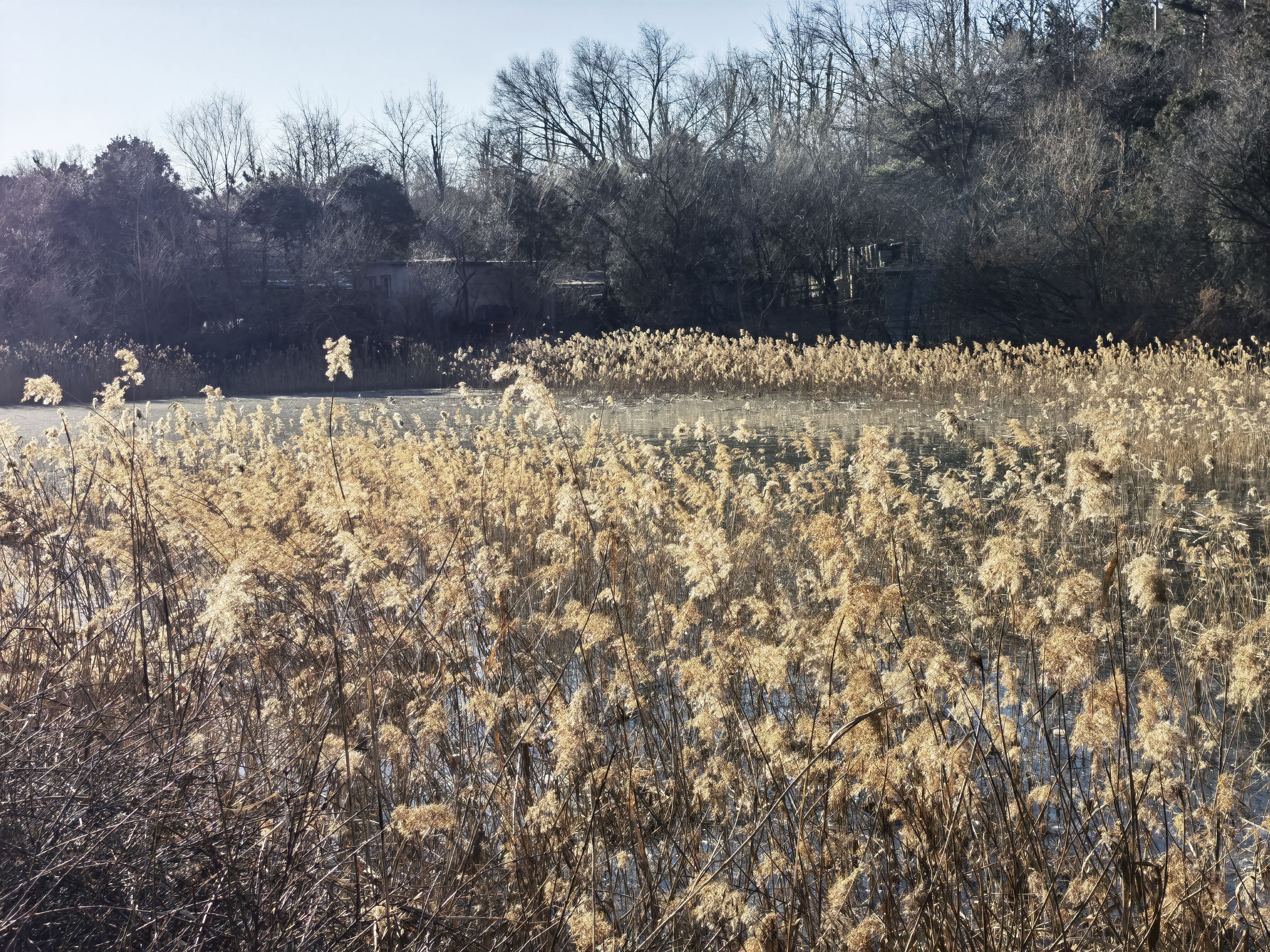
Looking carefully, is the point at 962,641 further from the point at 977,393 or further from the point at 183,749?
the point at 977,393

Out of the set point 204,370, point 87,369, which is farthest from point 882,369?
point 204,370

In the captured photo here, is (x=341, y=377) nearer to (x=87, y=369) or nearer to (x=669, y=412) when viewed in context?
(x=87, y=369)

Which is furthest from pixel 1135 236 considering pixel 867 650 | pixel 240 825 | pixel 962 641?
pixel 240 825

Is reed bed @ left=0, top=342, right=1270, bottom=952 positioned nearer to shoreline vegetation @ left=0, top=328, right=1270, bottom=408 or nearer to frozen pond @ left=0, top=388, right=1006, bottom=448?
frozen pond @ left=0, top=388, right=1006, bottom=448

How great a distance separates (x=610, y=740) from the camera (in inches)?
148

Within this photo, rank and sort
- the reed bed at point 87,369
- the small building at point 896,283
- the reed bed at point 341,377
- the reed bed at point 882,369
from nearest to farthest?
the reed bed at point 882,369
the reed bed at point 87,369
the reed bed at point 341,377
the small building at point 896,283

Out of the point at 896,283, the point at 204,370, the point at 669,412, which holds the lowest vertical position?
the point at 669,412

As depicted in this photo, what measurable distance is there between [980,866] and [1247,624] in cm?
147

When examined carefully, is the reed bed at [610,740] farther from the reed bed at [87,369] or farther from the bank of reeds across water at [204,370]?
the bank of reeds across water at [204,370]

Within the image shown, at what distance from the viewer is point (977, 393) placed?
592 inches

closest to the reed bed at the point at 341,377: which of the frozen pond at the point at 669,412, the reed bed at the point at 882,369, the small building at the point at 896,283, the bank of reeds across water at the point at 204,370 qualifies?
the bank of reeds across water at the point at 204,370

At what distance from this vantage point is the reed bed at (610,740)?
83.4 inches

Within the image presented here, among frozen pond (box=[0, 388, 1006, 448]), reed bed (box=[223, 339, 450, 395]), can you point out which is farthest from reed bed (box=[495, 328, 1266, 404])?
reed bed (box=[223, 339, 450, 395])

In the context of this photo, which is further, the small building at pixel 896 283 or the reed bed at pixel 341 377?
the small building at pixel 896 283
